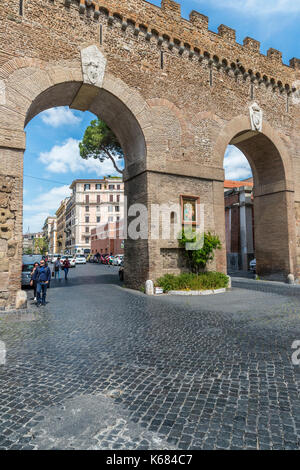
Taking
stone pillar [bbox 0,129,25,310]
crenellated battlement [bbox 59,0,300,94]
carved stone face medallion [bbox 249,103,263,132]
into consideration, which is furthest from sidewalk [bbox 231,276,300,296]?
crenellated battlement [bbox 59,0,300,94]

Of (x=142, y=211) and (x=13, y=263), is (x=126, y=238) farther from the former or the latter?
(x=13, y=263)

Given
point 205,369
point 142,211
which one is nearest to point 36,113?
point 142,211

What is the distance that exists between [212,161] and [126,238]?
18.1ft

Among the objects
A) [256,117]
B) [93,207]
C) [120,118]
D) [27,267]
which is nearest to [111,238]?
[93,207]

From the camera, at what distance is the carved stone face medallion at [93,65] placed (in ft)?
35.6

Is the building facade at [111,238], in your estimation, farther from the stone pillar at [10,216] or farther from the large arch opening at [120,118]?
the stone pillar at [10,216]

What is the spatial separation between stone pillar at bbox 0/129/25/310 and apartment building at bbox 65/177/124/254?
212 ft

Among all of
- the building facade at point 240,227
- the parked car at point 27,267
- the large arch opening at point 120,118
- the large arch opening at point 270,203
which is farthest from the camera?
the building facade at point 240,227

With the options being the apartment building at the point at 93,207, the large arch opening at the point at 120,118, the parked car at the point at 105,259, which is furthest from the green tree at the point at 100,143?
the apartment building at the point at 93,207

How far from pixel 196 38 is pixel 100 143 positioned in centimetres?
1072

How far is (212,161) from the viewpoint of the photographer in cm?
1376

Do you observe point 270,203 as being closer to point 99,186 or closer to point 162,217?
point 162,217

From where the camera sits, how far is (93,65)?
36.1 ft

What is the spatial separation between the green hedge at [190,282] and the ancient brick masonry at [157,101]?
1.48 ft
